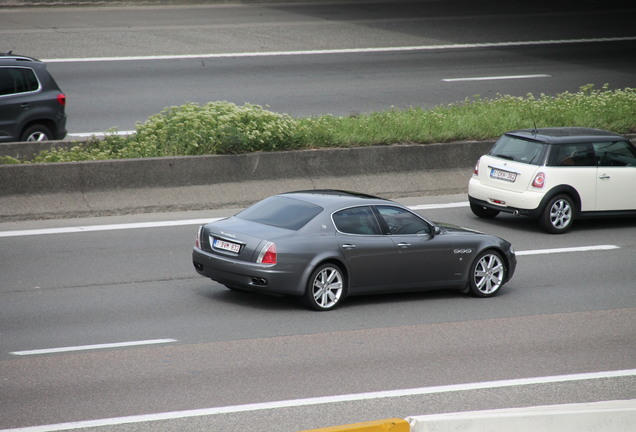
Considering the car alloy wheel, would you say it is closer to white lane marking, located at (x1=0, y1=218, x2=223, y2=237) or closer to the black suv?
the black suv

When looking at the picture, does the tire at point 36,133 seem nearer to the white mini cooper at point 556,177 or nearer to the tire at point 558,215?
the white mini cooper at point 556,177

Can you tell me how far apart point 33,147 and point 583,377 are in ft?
37.3

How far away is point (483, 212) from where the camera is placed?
1806cm

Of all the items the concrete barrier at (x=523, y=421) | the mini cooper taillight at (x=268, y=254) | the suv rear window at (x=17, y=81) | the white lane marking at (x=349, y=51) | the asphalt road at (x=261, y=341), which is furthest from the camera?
the white lane marking at (x=349, y=51)

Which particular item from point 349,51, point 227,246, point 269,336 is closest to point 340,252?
point 227,246

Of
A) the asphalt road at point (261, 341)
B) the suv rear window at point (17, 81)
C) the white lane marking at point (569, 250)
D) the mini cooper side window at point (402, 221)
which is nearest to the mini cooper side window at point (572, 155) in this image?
the white lane marking at point (569, 250)

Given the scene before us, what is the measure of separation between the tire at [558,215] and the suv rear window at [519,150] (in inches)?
29.1

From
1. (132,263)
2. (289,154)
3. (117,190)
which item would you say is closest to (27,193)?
(117,190)

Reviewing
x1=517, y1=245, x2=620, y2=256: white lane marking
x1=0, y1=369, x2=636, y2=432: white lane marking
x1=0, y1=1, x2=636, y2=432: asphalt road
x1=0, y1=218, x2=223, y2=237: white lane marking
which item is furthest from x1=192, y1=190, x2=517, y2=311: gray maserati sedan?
x1=0, y1=218, x2=223, y2=237: white lane marking

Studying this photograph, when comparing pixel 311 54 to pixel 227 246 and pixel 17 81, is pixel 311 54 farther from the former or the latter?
pixel 227 246

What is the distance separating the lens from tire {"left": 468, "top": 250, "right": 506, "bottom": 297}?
13.6m

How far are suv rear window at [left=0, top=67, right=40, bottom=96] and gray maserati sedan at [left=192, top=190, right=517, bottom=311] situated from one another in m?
8.30

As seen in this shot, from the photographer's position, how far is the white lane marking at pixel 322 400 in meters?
8.36

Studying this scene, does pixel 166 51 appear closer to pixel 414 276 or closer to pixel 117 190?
pixel 117 190
